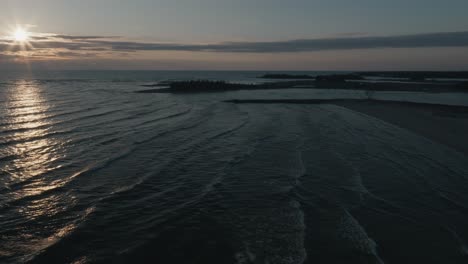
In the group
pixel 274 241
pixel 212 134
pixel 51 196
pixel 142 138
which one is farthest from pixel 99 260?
pixel 212 134

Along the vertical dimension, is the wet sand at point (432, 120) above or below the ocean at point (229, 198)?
below

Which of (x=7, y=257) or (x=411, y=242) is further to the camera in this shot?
(x=411, y=242)

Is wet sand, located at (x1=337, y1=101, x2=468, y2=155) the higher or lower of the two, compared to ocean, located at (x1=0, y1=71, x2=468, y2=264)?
lower

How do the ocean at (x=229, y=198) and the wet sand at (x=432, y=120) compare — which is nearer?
the ocean at (x=229, y=198)

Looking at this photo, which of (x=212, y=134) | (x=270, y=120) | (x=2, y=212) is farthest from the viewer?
(x=270, y=120)

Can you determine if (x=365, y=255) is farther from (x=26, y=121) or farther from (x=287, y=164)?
(x=26, y=121)

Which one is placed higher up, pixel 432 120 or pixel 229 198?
pixel 229 198

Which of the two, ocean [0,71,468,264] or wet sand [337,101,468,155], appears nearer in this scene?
ocean [0,71,468,264]

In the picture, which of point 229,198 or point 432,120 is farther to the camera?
point 432,120
